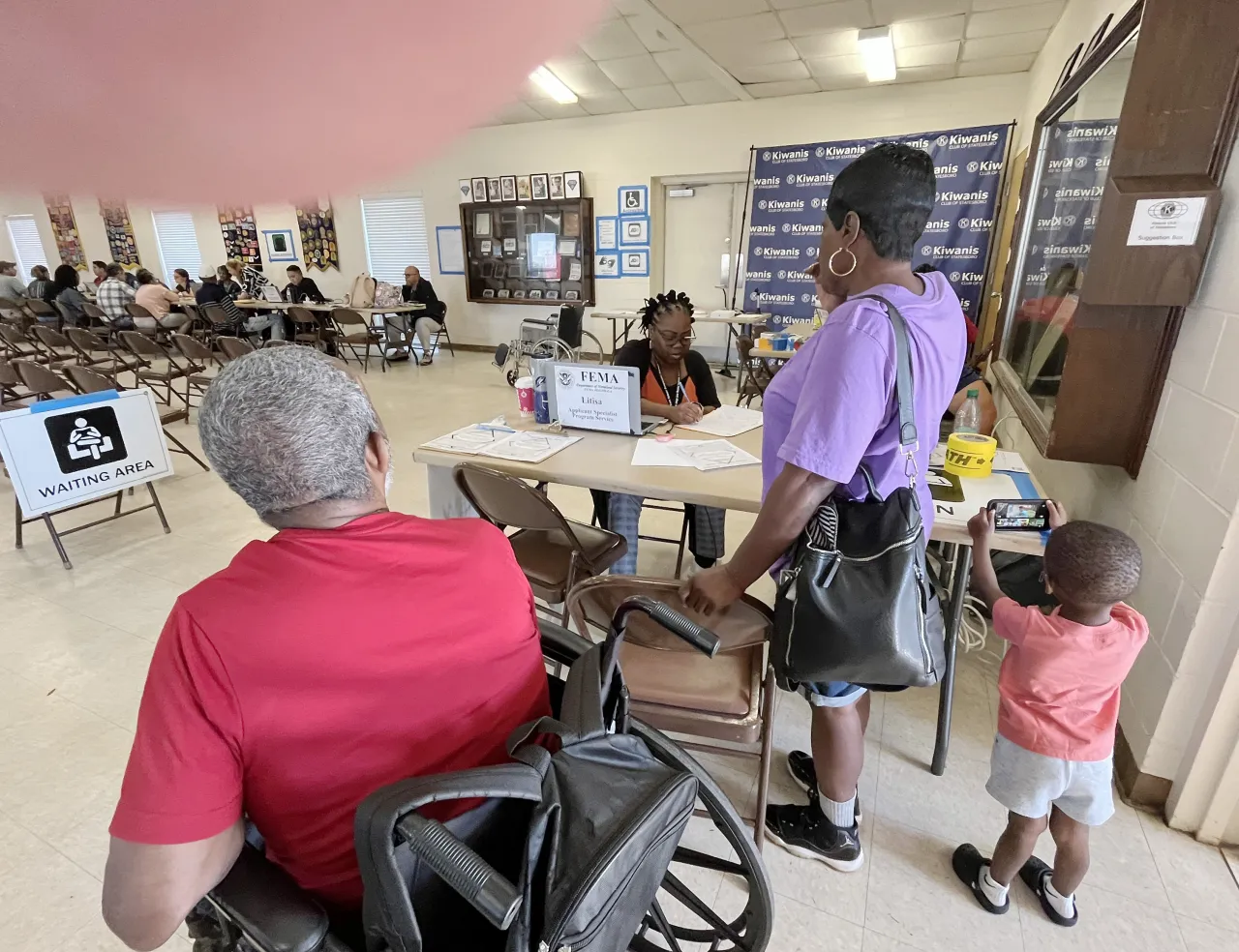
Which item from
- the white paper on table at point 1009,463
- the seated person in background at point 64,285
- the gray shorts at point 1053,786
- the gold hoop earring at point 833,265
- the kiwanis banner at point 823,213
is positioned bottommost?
the gray shorts at point 1053,786

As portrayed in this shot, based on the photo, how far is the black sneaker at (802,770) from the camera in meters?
1.58

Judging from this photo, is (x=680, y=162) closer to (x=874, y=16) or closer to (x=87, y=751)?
(x=874, y=16)

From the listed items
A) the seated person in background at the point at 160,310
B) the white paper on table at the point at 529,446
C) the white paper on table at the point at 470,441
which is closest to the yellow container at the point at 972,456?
the white paper on table at the point at 529,446

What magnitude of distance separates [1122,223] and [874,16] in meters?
4.10

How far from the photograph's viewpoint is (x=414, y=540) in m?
Result: 0.70

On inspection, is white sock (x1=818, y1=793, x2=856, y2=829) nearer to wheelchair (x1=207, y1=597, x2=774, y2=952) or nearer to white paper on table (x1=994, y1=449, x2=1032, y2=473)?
wheelchair (x1=207, y1=597, x2=774, y2=952)

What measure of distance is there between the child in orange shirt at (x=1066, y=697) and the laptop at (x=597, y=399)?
111 cm

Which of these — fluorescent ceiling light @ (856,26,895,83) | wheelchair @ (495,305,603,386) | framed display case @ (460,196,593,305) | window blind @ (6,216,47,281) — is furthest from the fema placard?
framed display case @ (460,196,593,305)

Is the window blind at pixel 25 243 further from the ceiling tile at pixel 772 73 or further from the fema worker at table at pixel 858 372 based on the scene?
the ceiling tile at pixel 772 73

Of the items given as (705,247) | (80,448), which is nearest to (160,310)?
(80,448)

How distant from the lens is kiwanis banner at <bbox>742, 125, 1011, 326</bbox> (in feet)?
17.8

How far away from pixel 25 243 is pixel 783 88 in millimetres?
6909

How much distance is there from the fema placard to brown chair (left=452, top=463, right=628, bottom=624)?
1954 millimetres

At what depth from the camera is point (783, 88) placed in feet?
19.7
